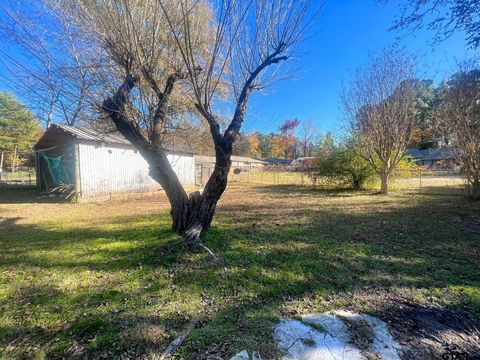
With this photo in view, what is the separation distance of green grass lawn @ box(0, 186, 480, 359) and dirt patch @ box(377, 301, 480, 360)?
20cm

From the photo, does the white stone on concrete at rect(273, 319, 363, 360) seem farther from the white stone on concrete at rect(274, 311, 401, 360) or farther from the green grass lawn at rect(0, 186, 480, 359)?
the green grass lawn at rect(0, 186, 480, 359)

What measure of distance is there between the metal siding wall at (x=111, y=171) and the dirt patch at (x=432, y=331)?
7481mm

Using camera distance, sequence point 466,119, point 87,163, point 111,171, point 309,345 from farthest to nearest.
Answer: point 111,171
point 87,163
point 466,119
point 309,345

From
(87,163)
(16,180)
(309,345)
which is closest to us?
(309,345)

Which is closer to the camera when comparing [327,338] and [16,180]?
[327,338]

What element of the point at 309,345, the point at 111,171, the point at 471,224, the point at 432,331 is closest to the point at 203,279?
the point at 309,345

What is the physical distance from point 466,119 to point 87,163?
15042 millimetres

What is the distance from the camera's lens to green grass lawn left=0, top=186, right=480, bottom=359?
78.6 inches

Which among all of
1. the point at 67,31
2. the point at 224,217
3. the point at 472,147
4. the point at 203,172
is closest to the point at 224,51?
the point at 67,31

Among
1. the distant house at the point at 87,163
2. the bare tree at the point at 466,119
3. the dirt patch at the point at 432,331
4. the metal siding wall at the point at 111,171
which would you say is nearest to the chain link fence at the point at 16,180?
the distant house at the point at 87,163

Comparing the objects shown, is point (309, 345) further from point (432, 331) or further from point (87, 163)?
point (87, 163)

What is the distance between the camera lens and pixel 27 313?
2289 mm

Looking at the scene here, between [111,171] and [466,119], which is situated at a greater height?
[466,119]

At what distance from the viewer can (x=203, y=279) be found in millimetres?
2984
